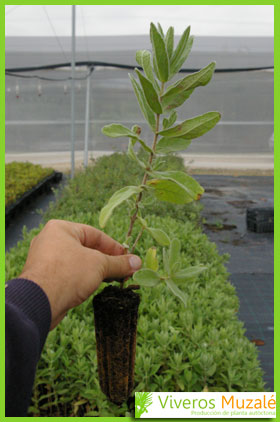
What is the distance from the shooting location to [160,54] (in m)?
0.84

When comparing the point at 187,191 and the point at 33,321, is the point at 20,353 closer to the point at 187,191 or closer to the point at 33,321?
the point at 33,321

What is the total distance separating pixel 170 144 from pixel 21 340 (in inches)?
20.7

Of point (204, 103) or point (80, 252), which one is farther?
point (204, 103)

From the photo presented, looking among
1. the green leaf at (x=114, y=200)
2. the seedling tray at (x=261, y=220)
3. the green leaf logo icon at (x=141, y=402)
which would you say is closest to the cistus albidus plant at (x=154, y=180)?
the green leaf at (x=114, y=200)

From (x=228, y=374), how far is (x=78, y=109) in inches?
437

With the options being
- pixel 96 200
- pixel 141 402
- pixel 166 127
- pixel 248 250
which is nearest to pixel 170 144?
pixel 166 127

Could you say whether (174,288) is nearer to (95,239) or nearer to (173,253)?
(173,253)

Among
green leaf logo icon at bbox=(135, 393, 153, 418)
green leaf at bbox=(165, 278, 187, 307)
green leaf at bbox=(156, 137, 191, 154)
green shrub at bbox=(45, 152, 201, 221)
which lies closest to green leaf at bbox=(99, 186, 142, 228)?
green leaf at bbox=(156, 137, 191, 154)

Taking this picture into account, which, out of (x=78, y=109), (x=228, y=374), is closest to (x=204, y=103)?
(x=78, y=109)

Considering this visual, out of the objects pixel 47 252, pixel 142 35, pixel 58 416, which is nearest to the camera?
pixel 47 252

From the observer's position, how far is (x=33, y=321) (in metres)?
0.90

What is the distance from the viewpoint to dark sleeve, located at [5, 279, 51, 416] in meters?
0.83

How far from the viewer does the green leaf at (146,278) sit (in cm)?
93

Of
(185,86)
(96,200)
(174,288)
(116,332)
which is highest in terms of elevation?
(185,86)
